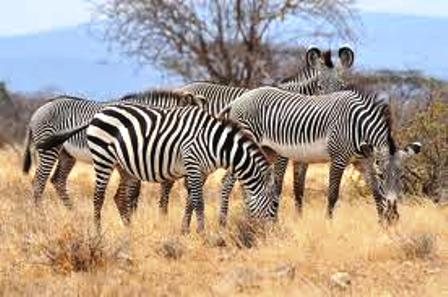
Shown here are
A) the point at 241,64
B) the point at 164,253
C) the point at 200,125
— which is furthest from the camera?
the point at 241,64

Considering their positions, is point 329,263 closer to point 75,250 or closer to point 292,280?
point 292,280

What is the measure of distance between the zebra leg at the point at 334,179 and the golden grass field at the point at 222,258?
449 millimetres

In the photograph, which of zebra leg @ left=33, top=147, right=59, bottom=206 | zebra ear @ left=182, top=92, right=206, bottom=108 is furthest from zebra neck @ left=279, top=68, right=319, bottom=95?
zebra leg @ left=33, top=147, right=59, bottom=206

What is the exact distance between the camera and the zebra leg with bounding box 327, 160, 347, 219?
12.6 metres

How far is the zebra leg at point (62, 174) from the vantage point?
15.3 metres

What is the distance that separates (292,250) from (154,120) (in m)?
2.89

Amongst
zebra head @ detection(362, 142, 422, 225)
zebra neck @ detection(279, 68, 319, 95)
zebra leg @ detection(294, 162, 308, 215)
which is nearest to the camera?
zebra head @ detection(362, 142, 422, 225)

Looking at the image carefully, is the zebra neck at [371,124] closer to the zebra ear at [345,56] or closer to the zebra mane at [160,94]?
the zebra mane at [160,94]

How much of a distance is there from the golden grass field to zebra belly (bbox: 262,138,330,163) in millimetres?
942

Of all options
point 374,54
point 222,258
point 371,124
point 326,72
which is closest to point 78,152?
point 326,72

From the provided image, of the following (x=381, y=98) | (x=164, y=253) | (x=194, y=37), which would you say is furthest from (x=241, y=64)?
(x=164, y=253)

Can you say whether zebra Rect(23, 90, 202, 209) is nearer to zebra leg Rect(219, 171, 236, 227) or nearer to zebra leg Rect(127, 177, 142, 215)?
zebra leg Rect(127, 177, 142, 215)

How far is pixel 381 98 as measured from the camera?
13.1 m

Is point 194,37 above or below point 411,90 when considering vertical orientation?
above
